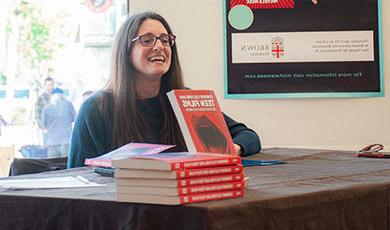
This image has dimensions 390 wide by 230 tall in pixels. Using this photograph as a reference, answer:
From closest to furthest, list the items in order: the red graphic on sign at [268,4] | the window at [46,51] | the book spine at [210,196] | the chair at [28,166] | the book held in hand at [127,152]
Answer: the book spine at [210,196] < the book held in hand at [127,152] < the chair at [28,166] < the red graphic on sign at [268,4] < the window at [46,51]

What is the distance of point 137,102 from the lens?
93.4 inches

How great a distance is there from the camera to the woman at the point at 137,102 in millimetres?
2242

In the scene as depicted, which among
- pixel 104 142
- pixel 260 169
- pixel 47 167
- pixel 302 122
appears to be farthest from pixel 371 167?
pixel 302 122

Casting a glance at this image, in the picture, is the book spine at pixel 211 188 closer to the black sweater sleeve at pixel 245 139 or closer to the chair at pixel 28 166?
the black sweater sleeve at pixel 245 139

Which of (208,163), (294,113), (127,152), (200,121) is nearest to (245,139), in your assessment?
(127,152)

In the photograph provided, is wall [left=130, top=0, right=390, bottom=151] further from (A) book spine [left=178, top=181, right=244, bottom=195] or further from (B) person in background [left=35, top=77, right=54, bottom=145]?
(A) book spine [left=178, top=181, right=244, bottom=195]

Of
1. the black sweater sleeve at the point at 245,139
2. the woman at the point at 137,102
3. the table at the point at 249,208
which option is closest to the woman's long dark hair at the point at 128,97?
the woman at the point at 137,102

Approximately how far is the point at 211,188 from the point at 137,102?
4.19 feet

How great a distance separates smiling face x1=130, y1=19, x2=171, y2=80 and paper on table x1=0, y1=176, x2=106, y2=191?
820 millimetres

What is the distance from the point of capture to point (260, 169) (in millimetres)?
1787

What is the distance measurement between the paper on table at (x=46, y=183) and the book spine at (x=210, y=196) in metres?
0.42

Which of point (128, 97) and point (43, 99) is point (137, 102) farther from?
point (43, 99)

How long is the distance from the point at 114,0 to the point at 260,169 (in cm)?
244

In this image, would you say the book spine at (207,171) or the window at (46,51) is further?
the window at (46,51)
